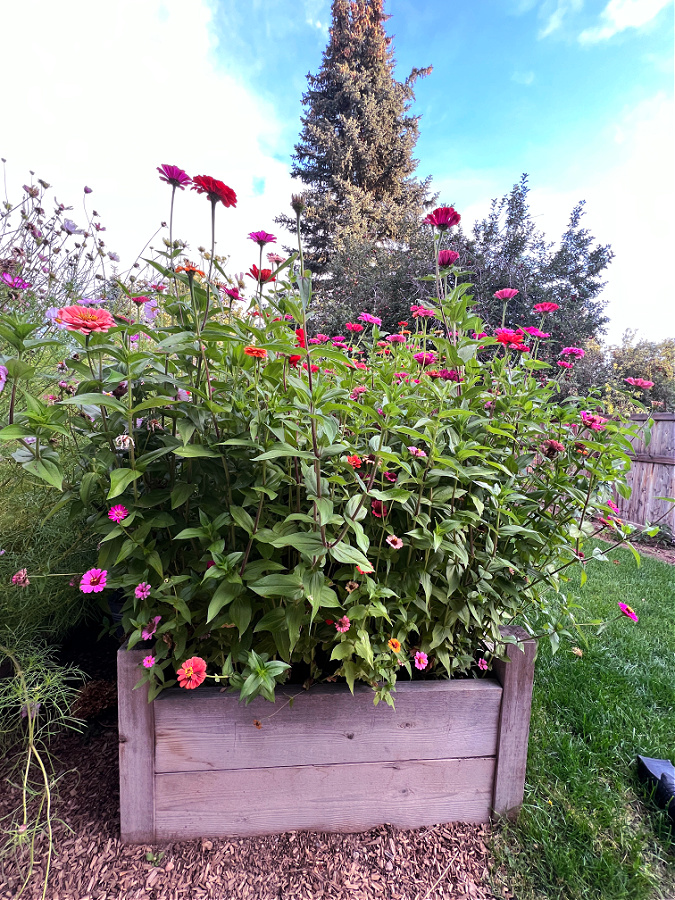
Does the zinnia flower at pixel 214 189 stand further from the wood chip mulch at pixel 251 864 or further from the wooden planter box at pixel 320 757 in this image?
the wood chip mulch at pixel 251 864

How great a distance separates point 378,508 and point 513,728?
0.71m

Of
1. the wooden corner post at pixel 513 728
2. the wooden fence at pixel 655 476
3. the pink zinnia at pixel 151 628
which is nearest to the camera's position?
the pink zinnia at pixel 151 628

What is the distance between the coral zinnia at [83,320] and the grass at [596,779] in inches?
59.7

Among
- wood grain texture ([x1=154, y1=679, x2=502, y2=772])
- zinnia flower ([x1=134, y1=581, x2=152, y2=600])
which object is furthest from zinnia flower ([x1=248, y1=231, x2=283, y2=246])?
wood grain texture ([x1=154, y1=679, x2=502, y2=772])

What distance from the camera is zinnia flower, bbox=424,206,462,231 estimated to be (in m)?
1.23

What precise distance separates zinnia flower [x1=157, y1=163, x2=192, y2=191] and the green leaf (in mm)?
618

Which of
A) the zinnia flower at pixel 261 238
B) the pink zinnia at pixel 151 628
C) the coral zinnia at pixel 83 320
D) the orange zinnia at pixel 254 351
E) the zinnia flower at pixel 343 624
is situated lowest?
the pink zinnia at pixel 151 628

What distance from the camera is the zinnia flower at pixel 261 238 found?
1.04 metres

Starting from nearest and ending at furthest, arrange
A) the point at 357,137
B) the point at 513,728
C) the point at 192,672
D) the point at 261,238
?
1. the point at 192,672
2. the point at 261,238
3. the point at 513,728
4. the point at 357,137

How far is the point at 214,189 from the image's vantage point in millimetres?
861

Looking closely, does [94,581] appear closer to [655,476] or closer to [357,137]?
[655,476]

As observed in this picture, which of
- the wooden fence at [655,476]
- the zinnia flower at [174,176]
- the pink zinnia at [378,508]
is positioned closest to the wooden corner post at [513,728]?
the pink zinnia at [378,508]

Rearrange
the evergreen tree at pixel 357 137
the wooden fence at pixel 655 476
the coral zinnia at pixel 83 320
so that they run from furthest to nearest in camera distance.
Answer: the evergreen tree at pixel 357 137 < the wooden fence at pixel 655 476 < the coral zinnia at pixel 83 320

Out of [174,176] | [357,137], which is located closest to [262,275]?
[174,176]
